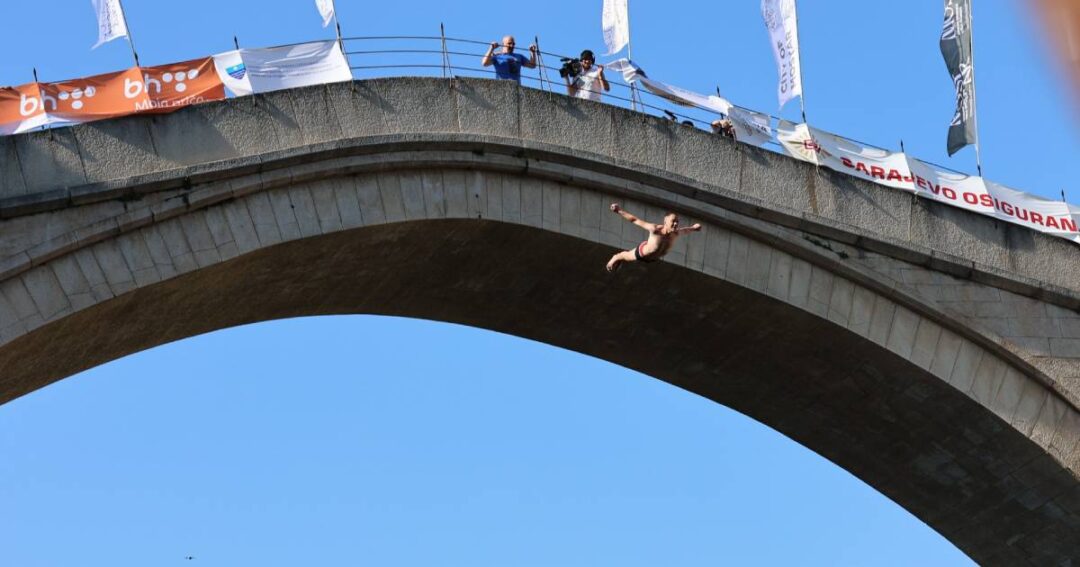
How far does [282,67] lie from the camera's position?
59.6ft

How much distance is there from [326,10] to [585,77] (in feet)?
11.6

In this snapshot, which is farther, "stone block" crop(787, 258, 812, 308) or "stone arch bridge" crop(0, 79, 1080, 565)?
"stone block" crop(787, 258, 812, 308)

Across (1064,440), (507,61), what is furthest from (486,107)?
(1064,440)

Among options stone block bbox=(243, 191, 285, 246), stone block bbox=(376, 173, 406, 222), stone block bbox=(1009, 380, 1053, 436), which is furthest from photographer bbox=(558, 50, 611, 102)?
stone block bbox=(1009, 380, 1053, 436)

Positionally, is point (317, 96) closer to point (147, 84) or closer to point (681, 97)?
point (147, 84)

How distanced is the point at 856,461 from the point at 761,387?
7.50 ft

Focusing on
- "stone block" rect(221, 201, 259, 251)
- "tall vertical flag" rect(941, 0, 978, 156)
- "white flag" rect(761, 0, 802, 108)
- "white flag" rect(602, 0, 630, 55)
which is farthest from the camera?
"tall vertical flag" rect(941, 0, 978, 156)

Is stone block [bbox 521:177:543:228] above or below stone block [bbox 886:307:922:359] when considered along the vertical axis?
above

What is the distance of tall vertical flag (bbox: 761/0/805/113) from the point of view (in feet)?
71.5

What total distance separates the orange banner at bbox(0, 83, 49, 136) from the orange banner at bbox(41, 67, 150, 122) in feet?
0.28

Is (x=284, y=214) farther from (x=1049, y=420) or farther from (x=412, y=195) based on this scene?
(x=1049, y=420)

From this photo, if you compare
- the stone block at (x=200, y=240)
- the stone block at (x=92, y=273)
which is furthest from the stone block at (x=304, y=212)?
the stone block at (x=92, y=273)

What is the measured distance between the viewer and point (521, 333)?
21.0m

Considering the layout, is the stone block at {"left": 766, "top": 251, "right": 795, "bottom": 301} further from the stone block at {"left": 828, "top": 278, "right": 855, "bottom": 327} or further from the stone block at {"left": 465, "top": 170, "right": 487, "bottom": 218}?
the stone block at {"left": 465, "top": 170, "right": 487, "bottom": 218}
